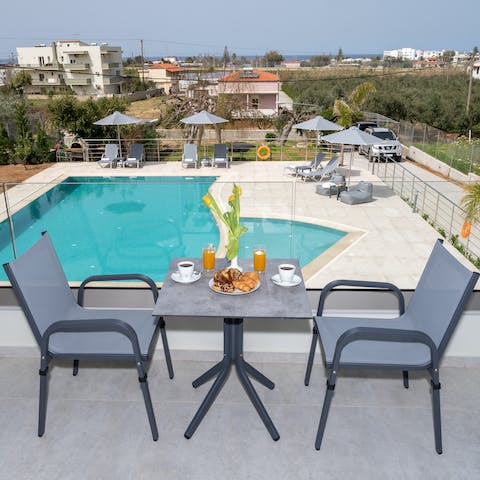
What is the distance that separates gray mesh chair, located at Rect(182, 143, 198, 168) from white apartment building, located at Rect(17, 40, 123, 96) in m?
42.5

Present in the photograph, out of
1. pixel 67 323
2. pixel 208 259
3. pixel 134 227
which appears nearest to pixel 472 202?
pixel 208 259

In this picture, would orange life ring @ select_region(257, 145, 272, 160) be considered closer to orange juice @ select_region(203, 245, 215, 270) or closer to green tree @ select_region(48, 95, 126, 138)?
green tree @ select_region(48, 95, 126, 138)

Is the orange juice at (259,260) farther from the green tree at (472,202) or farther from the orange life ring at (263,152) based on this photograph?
→ the orange life ring at (263,152)

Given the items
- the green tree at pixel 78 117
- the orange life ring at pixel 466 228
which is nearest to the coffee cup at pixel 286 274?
the orange life ring at pixel 466 228

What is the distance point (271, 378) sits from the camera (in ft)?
10.6

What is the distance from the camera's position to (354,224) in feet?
22.6

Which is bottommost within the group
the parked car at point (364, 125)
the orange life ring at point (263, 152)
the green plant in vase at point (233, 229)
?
the orange life ring at point (263, 152)

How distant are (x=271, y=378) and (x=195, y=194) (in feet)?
8.91

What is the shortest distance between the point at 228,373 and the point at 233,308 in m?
0.75

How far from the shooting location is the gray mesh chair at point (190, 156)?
45.2ft

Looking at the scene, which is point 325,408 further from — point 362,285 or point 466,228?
point 466,228

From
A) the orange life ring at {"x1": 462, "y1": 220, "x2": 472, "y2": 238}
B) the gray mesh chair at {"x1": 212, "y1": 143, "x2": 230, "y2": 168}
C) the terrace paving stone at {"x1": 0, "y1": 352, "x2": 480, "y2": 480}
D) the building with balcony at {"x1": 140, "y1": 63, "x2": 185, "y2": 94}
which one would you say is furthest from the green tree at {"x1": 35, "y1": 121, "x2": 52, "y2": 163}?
the building with balcony at {"x1": 140, "y1": 63, "x2": 185, "y2": 94}

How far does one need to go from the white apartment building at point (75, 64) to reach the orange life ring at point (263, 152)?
42.5m

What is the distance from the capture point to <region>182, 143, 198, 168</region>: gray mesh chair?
13789 mm
